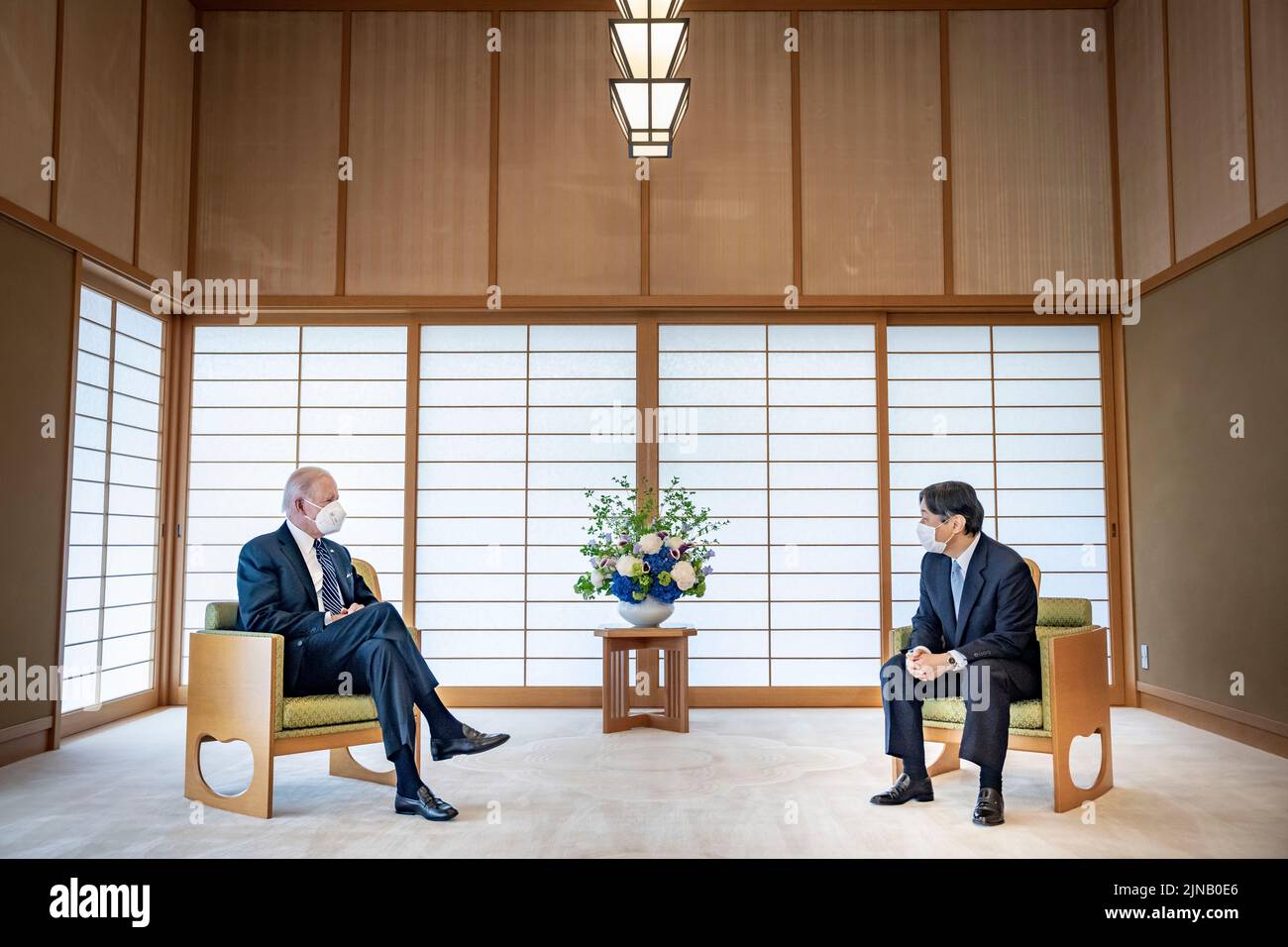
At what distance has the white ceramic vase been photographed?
4.50m

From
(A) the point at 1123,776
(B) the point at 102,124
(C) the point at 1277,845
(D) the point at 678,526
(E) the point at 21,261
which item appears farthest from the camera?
(D) the point at 678,526

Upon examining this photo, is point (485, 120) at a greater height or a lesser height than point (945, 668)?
greater

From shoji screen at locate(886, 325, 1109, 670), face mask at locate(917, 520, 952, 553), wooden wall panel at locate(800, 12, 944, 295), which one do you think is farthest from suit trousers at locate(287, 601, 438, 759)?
wooden wall panel at locate(800, 12, 944, 295)

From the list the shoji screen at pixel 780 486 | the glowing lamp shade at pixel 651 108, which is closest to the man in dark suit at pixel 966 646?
the glowing lamp shade at pixel 651 108

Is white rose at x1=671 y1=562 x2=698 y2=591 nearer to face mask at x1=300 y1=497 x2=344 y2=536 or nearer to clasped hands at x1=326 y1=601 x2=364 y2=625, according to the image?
clasped hands at x1=326 y1=601 x2=364 y2=625

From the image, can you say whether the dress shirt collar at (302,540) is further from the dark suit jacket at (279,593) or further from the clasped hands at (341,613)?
the clasped hands at (341,613)

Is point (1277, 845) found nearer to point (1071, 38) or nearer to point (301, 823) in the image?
point (301, 823)

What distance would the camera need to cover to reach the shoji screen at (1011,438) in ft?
17.3

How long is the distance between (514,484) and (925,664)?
9.60ft


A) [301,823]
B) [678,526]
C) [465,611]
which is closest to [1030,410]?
[678,526]

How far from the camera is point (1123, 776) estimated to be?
11.5 ft

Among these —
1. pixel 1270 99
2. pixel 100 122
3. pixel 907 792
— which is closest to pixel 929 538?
pixel 907 792

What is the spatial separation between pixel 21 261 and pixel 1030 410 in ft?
16.6

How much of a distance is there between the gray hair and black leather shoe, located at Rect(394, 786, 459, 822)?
1066 mm
